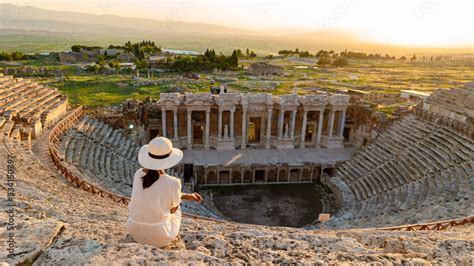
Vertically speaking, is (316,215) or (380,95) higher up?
(380,95)

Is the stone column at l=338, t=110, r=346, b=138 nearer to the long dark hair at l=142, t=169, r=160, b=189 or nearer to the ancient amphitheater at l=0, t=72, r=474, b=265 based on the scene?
the ancient amphitheater at l=0, t=72, r=474, b=265

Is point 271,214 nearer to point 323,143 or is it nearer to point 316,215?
point 316,215

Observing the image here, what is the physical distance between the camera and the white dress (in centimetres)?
574

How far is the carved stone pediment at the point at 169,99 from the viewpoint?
90.0 feet

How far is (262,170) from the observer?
26.5 metres

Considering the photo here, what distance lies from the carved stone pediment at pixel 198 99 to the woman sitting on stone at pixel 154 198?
2203 centimetres

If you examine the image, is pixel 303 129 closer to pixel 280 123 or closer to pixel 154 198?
pixel 280 123

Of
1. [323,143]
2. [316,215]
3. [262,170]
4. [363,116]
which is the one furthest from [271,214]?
[363,116]

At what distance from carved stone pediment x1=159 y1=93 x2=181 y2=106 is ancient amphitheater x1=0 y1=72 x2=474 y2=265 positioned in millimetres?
77

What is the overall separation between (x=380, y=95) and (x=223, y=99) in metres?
32.4

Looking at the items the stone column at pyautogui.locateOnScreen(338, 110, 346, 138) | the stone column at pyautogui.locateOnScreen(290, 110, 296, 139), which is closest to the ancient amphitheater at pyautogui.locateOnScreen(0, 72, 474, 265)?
the stone column at pyautogui.locateOnScreen(290, 110, 296, 139)

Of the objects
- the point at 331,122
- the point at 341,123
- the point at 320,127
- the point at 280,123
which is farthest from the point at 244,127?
the point at 341,123

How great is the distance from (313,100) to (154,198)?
2503 cm

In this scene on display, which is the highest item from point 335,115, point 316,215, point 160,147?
point 160,147
